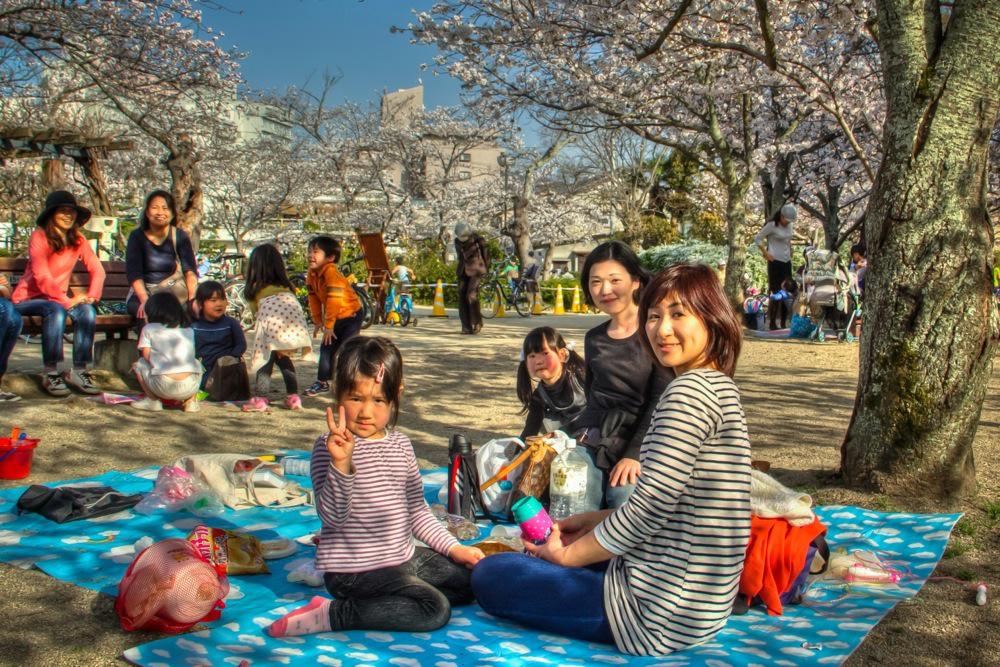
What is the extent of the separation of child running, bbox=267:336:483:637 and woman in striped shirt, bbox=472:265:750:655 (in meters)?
0.50

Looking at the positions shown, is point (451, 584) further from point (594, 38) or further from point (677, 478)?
point (594, 38)

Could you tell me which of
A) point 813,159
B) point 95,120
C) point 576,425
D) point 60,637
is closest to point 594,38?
point 576,425

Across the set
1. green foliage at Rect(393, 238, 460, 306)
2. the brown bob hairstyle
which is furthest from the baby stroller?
green foliage at Rect(393, 238, 460, 306)

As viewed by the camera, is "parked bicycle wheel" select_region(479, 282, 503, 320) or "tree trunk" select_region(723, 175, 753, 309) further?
"parked bicycle wheel" select_region(479, 282, 503, 320)

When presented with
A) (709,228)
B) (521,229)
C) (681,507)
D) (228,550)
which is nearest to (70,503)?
(228,550)

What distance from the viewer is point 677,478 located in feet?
7.41

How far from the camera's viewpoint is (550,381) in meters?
4.26

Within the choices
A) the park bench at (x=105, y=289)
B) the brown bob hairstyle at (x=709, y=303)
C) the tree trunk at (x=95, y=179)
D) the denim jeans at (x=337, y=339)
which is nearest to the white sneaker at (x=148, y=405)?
the park bench at (x=105, y=289)

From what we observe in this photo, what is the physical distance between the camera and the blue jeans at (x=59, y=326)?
695cm

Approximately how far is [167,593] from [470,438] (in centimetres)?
341

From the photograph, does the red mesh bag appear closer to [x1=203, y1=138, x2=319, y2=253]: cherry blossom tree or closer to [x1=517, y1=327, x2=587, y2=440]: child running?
[x1=517, y1=327, x2=587, y2=440]: child running

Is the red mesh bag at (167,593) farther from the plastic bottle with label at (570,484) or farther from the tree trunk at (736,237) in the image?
the tree trunk at (736,237)

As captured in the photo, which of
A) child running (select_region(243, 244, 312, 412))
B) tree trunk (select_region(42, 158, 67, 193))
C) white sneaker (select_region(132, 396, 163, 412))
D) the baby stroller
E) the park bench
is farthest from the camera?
tree trunk (select_region(42, 158, 67, 193))

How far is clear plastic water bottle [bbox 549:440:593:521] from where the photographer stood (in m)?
3.63
